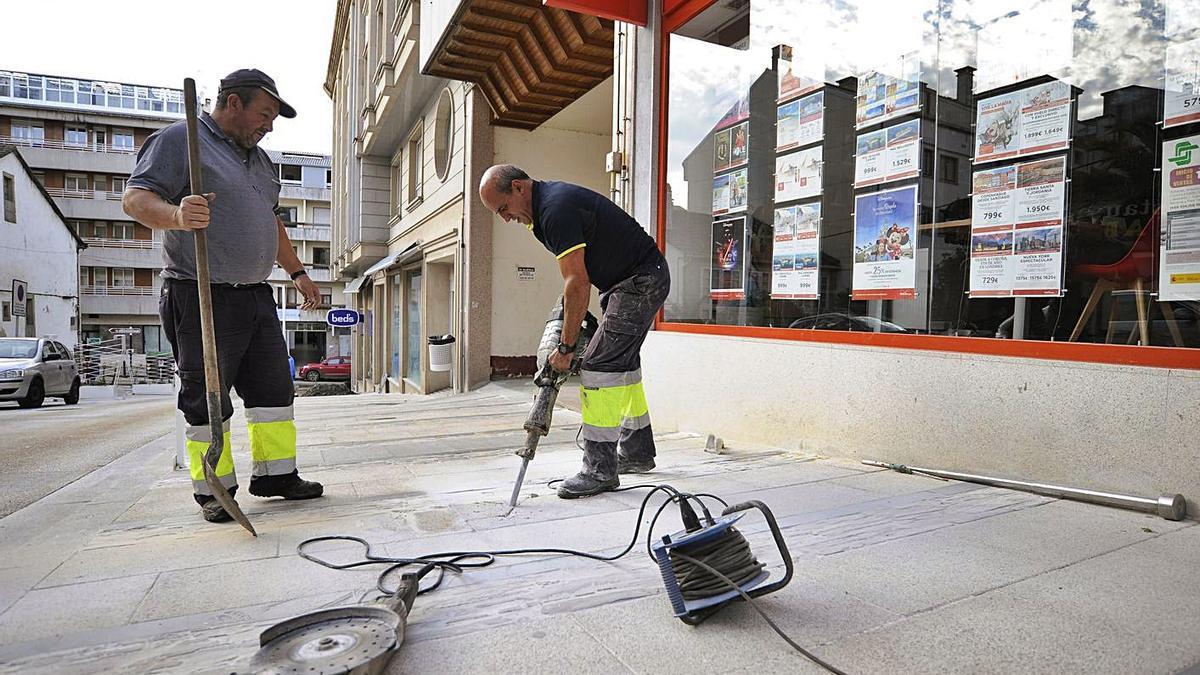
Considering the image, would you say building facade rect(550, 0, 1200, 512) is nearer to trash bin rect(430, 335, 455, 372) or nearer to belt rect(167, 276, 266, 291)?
belt rect(167, 276, 266, 291)

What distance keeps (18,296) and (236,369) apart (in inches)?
1393

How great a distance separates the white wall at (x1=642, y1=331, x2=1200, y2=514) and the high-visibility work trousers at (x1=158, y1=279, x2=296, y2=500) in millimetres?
2957

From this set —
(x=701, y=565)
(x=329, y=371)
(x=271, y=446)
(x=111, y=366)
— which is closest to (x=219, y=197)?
(x=271, y=446)

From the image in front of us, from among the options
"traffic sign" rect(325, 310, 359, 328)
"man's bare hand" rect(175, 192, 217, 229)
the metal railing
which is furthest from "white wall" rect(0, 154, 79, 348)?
"man's bare hand" rect(175, 192, 217, 229)

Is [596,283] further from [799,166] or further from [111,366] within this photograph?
[111,366]

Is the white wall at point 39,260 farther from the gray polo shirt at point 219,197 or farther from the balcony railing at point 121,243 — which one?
the gray polo shirt at point 219,197

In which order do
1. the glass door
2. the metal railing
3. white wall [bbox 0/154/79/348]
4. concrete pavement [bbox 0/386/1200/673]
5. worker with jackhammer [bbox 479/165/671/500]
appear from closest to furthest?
concrete pavement [bbox 0/386/1200/673] < worker with jackhammer [bbox 479/165/671/500] < the glass door < white wall [bbox 0/154/79/348] < the metal railing

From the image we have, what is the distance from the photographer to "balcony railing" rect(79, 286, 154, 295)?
45.8 meters

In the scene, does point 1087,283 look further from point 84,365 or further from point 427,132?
point 84,365

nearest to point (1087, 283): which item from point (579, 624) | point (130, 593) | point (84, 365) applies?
point (579, 624)

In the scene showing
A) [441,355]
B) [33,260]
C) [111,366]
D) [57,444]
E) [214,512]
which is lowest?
[111,366]

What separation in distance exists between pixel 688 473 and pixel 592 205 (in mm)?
1567

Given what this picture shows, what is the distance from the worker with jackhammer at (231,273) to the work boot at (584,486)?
1200mm

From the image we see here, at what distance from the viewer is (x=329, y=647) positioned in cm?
168
